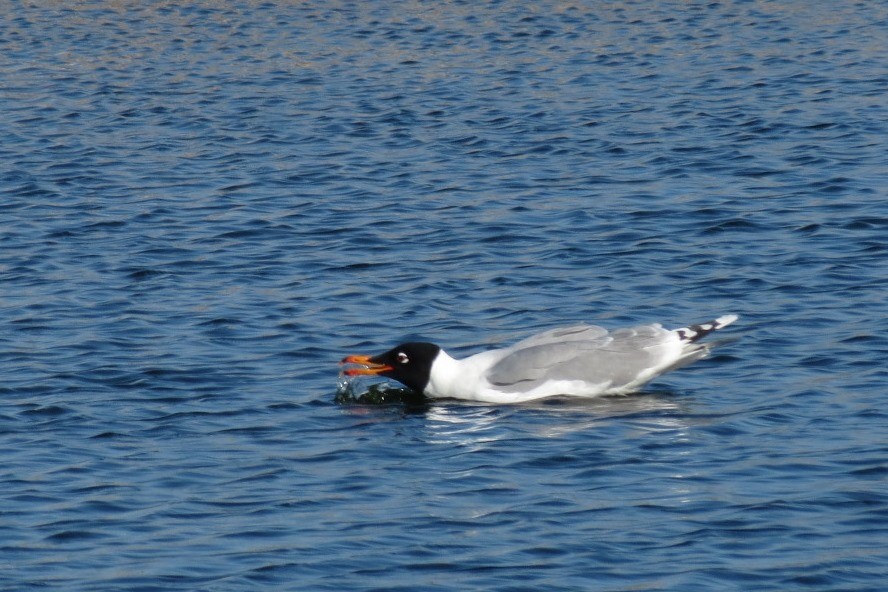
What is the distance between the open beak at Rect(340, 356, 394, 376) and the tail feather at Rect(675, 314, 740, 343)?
233 cm

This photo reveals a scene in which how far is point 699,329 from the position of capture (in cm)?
1403

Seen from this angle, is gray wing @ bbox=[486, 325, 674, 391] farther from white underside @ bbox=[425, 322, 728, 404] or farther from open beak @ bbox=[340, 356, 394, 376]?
open beak @ bbox=[340, 356, 394, 376]

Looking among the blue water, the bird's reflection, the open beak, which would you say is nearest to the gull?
the open beak

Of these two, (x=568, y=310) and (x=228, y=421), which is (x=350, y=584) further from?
(x=568, y=310)

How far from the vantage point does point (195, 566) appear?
999cm

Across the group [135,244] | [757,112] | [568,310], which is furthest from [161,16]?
[568,310]

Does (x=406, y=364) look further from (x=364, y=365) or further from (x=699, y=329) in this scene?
(x=699, y=329)

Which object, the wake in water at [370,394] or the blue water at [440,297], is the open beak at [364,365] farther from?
the blue water at [440,297]

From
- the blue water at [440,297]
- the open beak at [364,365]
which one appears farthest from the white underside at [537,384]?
the open beak at [364,365]

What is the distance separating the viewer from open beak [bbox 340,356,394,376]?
45.7ft

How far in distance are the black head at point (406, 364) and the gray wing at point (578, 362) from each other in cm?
51

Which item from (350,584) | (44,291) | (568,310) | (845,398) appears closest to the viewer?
(350,584)

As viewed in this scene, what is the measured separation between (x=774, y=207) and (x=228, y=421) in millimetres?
8641

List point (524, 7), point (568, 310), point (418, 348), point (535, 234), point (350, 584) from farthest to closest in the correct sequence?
1. point (524, 7)
2. point (535, 234)
3. point (568, 310)
4. point (418, 348)
5. point (350, 584)
